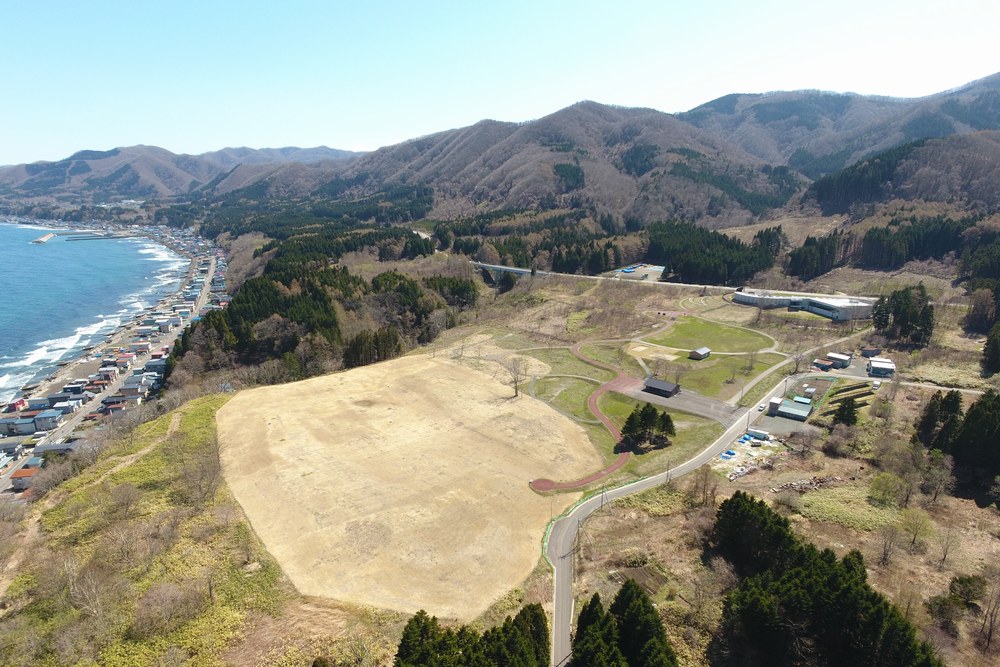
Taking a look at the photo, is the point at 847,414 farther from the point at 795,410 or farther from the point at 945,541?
the point at 945,541

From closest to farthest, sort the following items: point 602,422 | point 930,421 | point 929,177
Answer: point 930,421 → point 602,422 → point 929,177

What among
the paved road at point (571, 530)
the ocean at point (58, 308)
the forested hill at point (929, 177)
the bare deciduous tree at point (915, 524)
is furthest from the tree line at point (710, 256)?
the ocean at point (58, 308)

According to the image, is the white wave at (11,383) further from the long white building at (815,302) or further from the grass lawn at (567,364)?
the long white building at (815,302)

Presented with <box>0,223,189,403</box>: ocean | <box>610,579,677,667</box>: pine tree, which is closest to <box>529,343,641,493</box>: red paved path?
<box>610,579,677,667</box>: pine tree

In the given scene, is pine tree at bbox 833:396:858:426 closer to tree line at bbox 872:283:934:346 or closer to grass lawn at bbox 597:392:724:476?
grass lawn at bbox 597:392:724:476

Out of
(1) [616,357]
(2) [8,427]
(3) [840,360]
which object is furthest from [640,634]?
(2) [8,427]

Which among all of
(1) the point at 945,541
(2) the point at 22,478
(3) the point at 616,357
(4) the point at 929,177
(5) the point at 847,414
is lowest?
(2) the point at 22,478

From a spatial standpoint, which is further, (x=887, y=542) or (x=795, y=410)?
(x=795, y=410)
